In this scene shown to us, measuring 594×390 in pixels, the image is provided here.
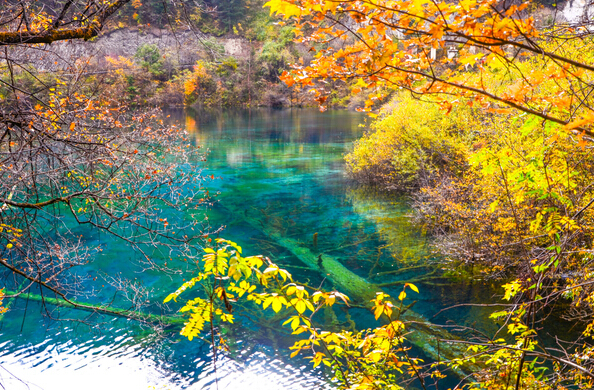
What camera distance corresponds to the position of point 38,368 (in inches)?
233

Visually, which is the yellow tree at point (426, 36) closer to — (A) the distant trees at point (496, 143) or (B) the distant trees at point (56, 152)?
(A) the distant trees at point (496, 143)

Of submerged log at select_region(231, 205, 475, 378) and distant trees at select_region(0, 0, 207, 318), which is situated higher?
distant trees at select_region(0, 0, 207, 318)

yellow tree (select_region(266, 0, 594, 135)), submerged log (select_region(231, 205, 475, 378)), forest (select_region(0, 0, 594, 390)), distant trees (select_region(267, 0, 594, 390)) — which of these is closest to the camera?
yellow tree (select_region(266, 0, 594, 135))

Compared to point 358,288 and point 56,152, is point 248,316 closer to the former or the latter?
point 358,288

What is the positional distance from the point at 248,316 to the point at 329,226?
203 inches

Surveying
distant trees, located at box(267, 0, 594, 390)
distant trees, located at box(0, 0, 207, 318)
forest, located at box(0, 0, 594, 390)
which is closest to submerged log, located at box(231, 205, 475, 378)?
forest, located at box(0, 0, 594, 390)

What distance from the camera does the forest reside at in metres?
2.61

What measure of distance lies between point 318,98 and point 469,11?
4.24 ft

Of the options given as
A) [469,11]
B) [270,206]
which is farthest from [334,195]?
[469,11]

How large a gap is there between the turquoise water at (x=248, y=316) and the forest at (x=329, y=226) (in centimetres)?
Result: 5

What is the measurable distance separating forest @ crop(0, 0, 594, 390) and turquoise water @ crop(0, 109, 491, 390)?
0.15 ft

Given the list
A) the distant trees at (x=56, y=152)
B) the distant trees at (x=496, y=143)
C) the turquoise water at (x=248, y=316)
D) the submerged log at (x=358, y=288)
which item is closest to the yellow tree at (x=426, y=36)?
the distant trees at (x=496, y=143)

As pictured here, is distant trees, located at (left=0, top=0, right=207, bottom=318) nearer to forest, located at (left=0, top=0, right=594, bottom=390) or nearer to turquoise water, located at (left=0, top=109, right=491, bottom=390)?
forest, located at (left=0, top=0, right=594, bottom=390)

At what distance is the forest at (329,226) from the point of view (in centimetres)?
261
